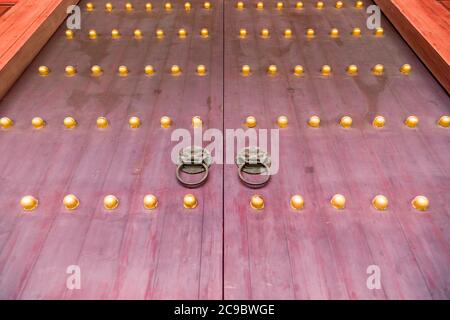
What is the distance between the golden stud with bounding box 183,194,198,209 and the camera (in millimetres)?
1264

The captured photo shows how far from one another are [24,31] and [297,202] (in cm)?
205

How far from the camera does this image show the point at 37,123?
5.26 feet

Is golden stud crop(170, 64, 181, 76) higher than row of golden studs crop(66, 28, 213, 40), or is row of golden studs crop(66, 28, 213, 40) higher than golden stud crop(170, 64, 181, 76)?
row of golden studs crop(66, 28, 213, 40)

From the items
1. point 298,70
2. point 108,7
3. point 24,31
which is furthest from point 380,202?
point 108,7

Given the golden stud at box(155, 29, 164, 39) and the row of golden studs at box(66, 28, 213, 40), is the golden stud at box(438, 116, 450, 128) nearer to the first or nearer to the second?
the row of golden studs at box(66, 28, 213, 40)

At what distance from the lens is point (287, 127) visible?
1614 millimetres

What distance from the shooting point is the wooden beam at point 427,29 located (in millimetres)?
1797

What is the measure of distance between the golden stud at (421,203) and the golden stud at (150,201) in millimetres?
1055

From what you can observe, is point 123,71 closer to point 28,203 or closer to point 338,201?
point 28,203

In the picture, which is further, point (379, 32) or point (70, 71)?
point (379, 32)

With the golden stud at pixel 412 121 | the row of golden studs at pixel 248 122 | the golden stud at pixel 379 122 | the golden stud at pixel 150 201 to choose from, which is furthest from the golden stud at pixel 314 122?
the golden stud at pixel 150 201

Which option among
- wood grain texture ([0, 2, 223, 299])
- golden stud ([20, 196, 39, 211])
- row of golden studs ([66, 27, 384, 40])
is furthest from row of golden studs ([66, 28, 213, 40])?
golden stud ([20, 196, 39, 211])

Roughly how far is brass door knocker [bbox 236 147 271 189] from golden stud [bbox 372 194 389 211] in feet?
1.44

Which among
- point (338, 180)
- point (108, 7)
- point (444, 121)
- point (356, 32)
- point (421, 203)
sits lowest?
point (421, 203)
